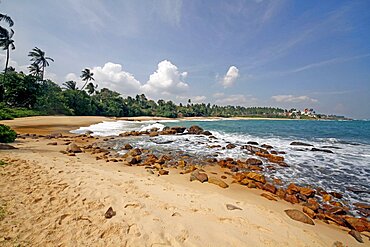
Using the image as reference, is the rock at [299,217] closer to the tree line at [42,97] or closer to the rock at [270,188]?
the rock at [270,188]

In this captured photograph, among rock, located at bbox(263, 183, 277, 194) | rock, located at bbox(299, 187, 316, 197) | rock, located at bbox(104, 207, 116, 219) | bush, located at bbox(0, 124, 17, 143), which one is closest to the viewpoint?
rock, located at bbox(104, 207, 116, 219)

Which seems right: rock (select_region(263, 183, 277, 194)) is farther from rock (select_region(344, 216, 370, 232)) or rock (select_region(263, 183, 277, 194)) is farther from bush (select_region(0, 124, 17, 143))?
bush (select_region(0, 124, 17, 143))

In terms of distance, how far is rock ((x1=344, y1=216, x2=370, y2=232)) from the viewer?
474 centimetres

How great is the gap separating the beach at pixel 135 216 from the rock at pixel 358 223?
26 centimetres

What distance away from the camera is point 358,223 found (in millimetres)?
4863

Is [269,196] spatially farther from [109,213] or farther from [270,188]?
[109,213]

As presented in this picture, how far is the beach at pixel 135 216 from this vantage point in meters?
3.27

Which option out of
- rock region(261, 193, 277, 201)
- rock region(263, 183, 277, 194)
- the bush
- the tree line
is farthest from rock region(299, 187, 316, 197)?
the tree line

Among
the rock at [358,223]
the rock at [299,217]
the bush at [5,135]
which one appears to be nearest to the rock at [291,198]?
the rock at [299,217]

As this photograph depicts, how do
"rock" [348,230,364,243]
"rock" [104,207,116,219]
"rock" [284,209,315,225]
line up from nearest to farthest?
"rock" [104,207,116,219] → "rock" [348,230,364,243] → "rock" [284,209,315,225]

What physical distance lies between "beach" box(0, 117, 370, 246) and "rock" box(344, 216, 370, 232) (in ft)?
0.86

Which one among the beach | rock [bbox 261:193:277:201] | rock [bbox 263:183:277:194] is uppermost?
the beach

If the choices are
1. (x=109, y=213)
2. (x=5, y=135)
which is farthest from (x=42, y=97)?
(x=109, y=213)

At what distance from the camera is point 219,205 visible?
493cm
